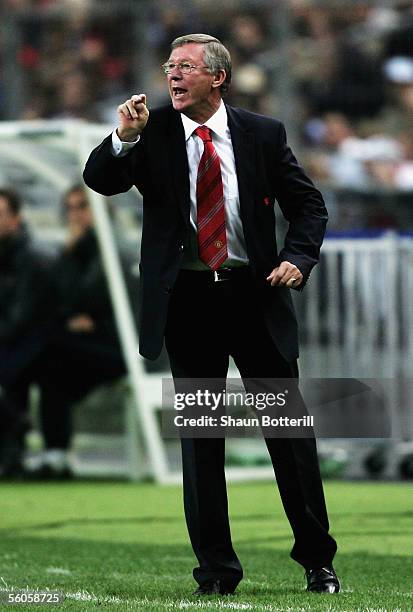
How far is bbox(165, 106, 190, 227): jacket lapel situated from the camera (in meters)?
6.00

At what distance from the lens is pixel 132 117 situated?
18.9ft

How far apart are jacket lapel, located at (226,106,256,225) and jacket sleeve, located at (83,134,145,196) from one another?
0.37 m

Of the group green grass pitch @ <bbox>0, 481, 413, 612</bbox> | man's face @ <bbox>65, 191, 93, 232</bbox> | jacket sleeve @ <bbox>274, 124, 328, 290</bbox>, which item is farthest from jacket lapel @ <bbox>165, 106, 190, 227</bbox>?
man's face @ <bbox>65, 191, 93, 232</bbox>

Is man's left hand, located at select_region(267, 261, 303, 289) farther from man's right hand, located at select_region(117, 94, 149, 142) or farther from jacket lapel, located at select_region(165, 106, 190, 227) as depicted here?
man's right hand, located at select_region(117, 94, 149, 142)

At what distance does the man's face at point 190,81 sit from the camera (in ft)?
19.5

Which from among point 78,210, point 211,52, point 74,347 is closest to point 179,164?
point 211,52

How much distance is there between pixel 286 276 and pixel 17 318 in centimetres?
698

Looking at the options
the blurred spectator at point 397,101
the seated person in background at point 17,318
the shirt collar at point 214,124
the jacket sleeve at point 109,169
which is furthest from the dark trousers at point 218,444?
the blurred spectator at point 397,101

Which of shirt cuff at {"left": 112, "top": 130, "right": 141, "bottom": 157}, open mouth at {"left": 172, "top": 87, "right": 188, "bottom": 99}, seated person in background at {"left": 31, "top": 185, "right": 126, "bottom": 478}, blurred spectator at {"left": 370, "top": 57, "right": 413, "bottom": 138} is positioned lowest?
seated person in background at {"left": 31, "top": 185, "right": 126, "bottom": 478}

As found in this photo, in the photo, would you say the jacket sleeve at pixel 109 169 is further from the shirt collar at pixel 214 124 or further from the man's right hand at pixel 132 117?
the shirt collar at pixel 214 124

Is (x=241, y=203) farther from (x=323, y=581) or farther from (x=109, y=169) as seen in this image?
(x=323, y=581)

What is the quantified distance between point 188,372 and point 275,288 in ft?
1.49

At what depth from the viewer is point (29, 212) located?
1327cm

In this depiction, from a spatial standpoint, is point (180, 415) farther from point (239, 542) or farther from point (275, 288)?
point (239, 542)
